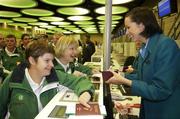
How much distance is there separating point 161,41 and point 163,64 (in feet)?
0.62

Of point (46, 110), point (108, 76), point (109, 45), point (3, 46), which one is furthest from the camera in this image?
point (3, 46)

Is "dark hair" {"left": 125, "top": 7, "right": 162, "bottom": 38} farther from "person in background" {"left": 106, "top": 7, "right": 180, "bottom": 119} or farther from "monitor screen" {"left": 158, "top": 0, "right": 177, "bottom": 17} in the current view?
"monitor screen" {"left": 158, "top": 0, "right": 177, "bottom": 17}

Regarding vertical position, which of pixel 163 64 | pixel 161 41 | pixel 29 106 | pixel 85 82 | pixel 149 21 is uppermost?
pixel 149 21

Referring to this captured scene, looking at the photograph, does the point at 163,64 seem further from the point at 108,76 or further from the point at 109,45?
the point at 109,45

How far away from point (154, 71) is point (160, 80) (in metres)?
0.12

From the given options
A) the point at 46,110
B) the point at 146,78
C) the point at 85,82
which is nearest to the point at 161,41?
the point at 146,78

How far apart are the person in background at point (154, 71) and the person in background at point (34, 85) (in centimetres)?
38

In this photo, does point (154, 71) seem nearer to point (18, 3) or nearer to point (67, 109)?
point (67, 109)

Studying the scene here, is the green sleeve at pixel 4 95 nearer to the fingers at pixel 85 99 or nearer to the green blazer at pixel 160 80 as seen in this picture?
the fingers at pixel 85 99

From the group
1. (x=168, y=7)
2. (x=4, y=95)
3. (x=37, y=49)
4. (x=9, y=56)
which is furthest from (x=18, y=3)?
(x=4, y=95)

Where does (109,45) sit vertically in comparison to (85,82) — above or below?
above

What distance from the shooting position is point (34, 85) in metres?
2.00

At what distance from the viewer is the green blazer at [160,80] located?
1905mm

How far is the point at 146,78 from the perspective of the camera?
2092 mm
